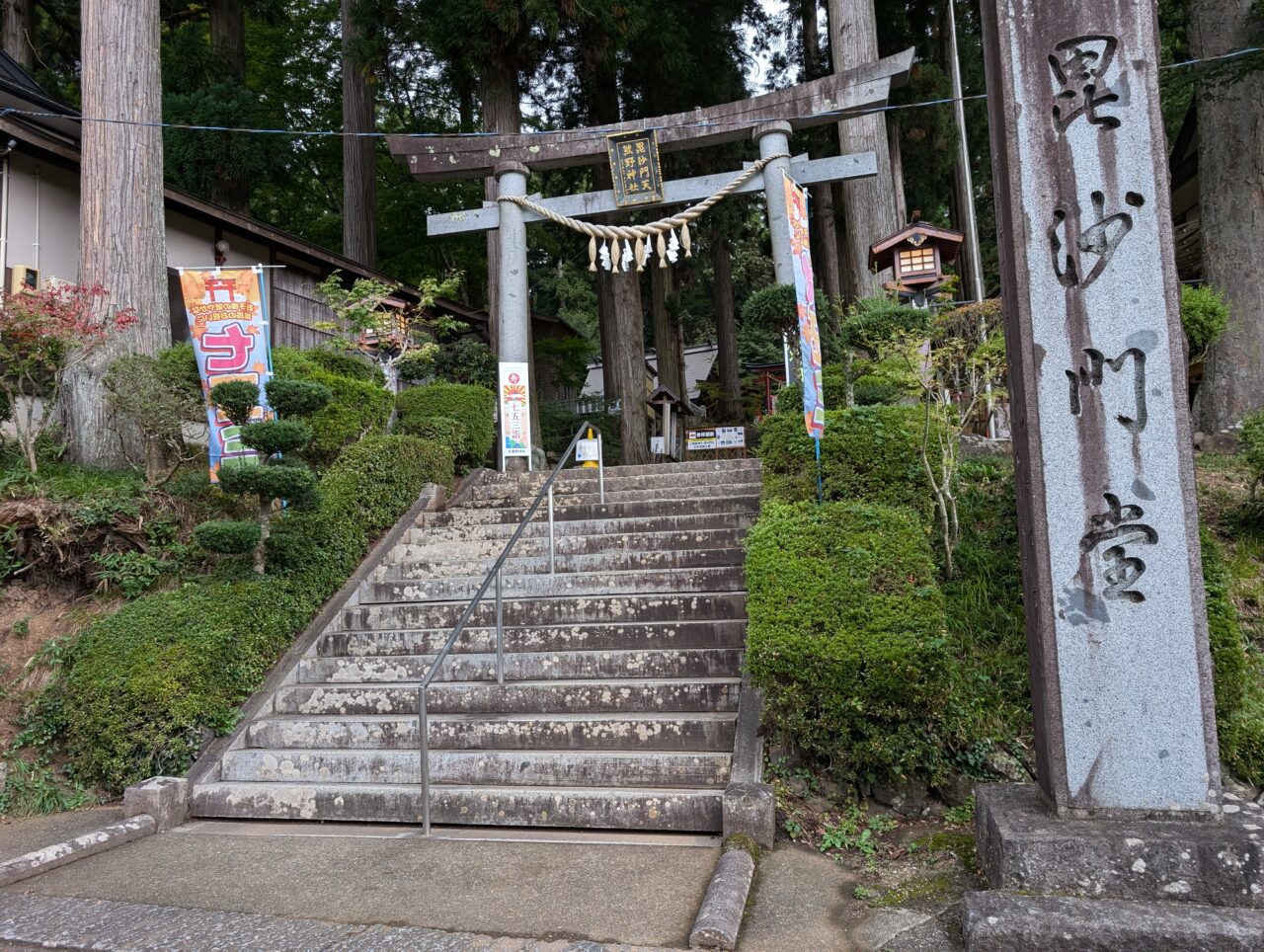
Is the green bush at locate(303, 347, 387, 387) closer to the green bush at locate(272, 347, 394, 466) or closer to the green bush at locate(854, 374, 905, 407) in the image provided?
the green bush at locate(272, 347, 394, 466)

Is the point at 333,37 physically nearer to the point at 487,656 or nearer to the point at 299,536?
the point at 299,536

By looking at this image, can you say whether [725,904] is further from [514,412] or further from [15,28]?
[15,28]

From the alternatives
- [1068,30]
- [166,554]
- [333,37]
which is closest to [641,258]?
[166,554]

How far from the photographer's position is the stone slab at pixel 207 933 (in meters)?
3.02

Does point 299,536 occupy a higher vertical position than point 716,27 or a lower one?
lower

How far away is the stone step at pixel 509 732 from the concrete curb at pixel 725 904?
1.00 meters

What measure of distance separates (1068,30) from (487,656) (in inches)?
188

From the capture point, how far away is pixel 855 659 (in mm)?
3916

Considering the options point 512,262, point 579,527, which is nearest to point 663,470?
point 579,527

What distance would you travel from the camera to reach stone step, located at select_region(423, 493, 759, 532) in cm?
748

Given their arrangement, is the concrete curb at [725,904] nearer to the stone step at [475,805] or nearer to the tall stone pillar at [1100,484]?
the stone step at [475,805]

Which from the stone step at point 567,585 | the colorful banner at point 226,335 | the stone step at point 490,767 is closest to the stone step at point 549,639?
the stone step at point 567,585

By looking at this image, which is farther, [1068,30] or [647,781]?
[647,781]

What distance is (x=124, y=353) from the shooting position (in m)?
8.07
